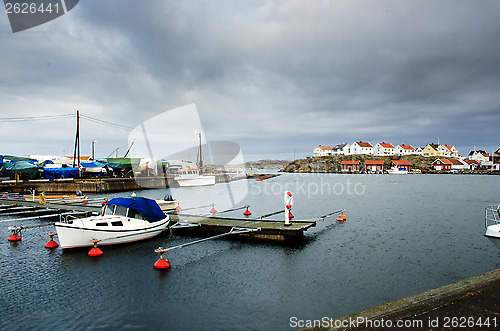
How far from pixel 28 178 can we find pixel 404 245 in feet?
274

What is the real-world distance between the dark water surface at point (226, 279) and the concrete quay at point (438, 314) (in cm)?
370

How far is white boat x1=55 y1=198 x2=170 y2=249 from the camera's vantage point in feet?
63.8

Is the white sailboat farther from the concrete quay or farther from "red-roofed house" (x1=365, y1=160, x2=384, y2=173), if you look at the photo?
"red-roofed house" (x1=365, y1=160, x2=384, y2=173)

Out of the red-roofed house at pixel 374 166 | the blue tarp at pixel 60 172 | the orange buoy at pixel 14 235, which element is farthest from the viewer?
the red-roofed house at pixel 374 166

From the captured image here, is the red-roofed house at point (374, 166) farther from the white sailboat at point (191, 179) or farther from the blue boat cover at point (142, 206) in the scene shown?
the blue boat cover at point (142, 206)

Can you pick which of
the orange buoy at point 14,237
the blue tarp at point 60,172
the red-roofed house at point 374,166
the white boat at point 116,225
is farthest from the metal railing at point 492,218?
the red-roofed house at point 374,166

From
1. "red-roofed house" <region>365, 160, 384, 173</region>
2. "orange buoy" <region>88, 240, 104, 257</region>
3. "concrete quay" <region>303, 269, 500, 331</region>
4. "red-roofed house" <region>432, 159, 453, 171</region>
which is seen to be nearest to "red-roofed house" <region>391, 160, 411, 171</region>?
"red-roofed house" <region>365, 160, 384, 173</region>

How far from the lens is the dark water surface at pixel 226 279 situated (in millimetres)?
11383

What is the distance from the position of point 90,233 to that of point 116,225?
1687 mm

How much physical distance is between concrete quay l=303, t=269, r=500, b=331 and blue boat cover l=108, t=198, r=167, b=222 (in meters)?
17.2

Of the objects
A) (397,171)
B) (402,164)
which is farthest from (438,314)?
(402,164)

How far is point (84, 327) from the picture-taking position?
1053cm

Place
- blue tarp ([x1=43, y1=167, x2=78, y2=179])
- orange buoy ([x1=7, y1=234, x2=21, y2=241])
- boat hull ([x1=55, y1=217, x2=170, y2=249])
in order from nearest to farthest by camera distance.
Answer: boat hull ([x1=55, y1=217, x2=170, y2=249])
orange buoy ([x1=7, y1=234, x2=21, y2=241])
blue tarp ([x1=43, y1=167, x2=78, y2=179])

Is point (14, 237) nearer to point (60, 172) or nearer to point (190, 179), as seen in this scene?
point (60, 172)
